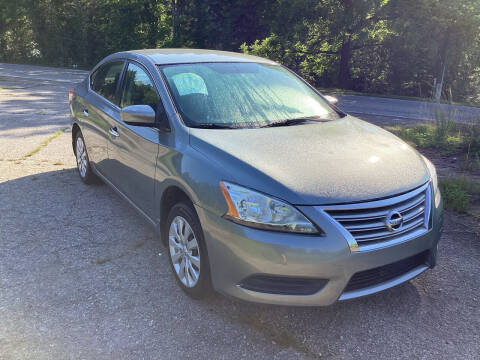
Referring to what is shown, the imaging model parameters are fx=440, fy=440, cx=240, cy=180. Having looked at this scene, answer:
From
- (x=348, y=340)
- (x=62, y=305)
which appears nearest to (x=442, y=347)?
(x=348, y=340)

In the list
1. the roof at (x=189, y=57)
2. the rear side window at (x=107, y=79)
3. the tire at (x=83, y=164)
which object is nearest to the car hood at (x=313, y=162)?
the roof at (x=189, y=57)

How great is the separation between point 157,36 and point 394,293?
75.7 ft

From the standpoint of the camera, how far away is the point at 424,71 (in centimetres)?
2017

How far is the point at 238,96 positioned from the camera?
3611 mm

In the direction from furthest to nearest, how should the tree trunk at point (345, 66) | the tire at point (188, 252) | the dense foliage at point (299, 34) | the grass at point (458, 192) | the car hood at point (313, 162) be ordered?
the tree trunk at point (345, 66) < the dense foliage at point (299, 34) < the grass at point (458, 192) < the tire at point (188, 252) < the car hood at point (313, 162)

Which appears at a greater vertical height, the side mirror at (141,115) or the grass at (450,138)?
the side mirror at (141,115)

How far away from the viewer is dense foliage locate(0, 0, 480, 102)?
16.7m

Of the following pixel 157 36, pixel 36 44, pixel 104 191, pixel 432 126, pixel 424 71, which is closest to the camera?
pixel 104 191

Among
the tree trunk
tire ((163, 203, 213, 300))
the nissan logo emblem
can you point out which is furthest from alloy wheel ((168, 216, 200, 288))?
the tree trunk

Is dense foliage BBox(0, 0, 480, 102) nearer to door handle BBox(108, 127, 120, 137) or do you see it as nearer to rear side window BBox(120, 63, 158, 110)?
rear side window BBox(120, 63, 158, 110)

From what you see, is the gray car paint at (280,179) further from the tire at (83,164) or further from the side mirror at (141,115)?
the tire at (83,164)

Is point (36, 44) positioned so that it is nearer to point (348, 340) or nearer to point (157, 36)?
point (157, 36)

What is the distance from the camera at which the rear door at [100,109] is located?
171 inches

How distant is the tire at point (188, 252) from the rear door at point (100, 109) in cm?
149
